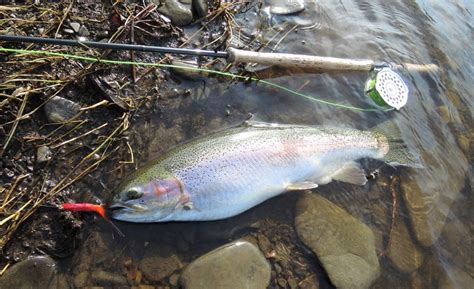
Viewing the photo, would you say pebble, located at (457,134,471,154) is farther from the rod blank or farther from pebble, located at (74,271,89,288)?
pebble, located at (74,271,89,288)

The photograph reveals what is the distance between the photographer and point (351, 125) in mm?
5121

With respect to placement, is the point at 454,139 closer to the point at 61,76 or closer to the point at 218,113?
the point at 218,113

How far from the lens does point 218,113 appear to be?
4.66 meters

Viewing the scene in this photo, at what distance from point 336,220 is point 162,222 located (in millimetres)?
1854

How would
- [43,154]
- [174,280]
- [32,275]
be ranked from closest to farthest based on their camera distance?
1. [32,275]
2. [174,280]
3. [43,154]

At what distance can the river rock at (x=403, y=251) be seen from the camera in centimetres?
426

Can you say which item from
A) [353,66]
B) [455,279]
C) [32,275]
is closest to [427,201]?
[455,279]

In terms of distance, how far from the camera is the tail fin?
15.7 feet

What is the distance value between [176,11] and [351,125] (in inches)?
107

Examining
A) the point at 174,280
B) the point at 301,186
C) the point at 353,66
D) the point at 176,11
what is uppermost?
the point at 176,11

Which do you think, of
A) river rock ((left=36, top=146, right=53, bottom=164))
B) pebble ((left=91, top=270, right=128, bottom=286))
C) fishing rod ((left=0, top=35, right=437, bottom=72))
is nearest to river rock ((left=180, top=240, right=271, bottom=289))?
pebble ((left=91, top=270, right=128, bottom=286))

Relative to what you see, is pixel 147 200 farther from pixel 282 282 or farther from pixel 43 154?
pixel 282 282

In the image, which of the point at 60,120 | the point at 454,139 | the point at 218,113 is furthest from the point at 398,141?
the point at 60,120

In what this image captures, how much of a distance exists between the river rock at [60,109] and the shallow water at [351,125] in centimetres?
61
